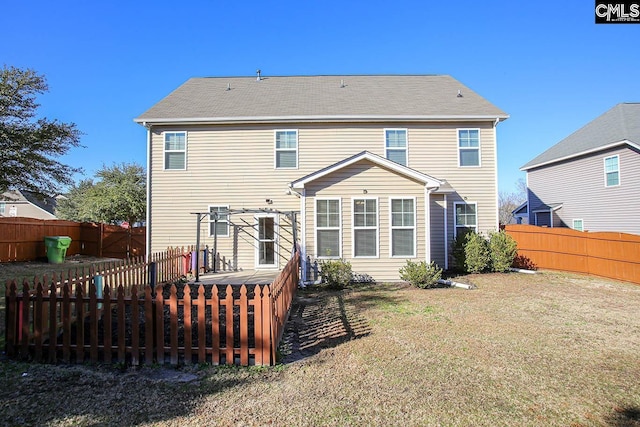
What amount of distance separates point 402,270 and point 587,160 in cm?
1352

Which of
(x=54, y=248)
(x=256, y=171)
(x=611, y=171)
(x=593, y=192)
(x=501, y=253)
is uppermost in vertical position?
(x=611, y=171)

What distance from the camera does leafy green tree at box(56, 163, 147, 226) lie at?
79.1ft

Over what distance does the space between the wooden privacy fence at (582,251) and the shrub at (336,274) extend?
27.5 ft

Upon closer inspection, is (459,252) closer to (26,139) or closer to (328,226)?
(328,226)

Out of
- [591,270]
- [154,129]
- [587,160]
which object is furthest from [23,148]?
[587,160]

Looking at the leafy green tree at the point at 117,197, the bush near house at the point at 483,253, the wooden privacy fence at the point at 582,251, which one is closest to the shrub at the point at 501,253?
the bush near house at the point at 483,253

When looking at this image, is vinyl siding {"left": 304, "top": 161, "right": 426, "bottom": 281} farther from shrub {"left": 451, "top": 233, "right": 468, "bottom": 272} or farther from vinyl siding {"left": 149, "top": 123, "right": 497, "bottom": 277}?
vinyl siding {"left": 149, "top": 123, "right": 497, "bottom": 277}

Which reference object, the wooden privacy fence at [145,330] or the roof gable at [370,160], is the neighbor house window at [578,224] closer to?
the roof gable at [370,160]

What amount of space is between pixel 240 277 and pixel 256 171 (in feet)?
13.5

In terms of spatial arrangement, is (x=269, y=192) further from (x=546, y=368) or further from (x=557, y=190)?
(x=557, y=190)

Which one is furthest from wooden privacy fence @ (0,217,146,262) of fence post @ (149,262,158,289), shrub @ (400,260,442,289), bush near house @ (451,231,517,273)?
bush near house @ (451,231,517,273)

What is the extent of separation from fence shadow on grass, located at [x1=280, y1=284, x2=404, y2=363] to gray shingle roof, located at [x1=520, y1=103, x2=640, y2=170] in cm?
1401

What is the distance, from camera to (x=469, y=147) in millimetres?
13555

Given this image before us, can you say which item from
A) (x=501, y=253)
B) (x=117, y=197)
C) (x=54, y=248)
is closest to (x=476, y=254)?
(x=501, y=253)
